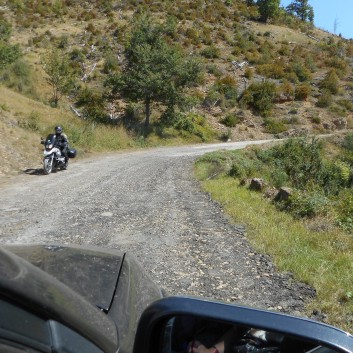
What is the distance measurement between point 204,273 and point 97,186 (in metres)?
6.60

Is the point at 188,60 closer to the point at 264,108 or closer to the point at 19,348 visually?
the point at 264,108

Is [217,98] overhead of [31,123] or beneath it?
overhead

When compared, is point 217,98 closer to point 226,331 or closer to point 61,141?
point 61,141

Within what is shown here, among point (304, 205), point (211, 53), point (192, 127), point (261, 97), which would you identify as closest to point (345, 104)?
point (261, 97)

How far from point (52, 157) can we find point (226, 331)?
13468mm

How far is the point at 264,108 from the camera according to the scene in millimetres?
38625

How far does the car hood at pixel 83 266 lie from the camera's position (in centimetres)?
215

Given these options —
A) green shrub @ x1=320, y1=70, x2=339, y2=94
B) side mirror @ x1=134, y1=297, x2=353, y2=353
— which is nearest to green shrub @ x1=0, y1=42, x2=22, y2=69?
green shrub @ x1=320, y1=70, x2=339, y2=94

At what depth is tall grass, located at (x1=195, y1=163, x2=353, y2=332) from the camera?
4906 mm

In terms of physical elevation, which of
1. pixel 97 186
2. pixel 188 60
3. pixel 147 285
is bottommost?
pixel 97 186

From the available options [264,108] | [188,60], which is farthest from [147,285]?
[264,108]

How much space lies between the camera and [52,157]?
14695 millimetres

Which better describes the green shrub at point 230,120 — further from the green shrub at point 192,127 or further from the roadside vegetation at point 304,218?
the roadside vegetation at point 304,218

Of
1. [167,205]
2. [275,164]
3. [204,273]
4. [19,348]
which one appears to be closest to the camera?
[19,348]
